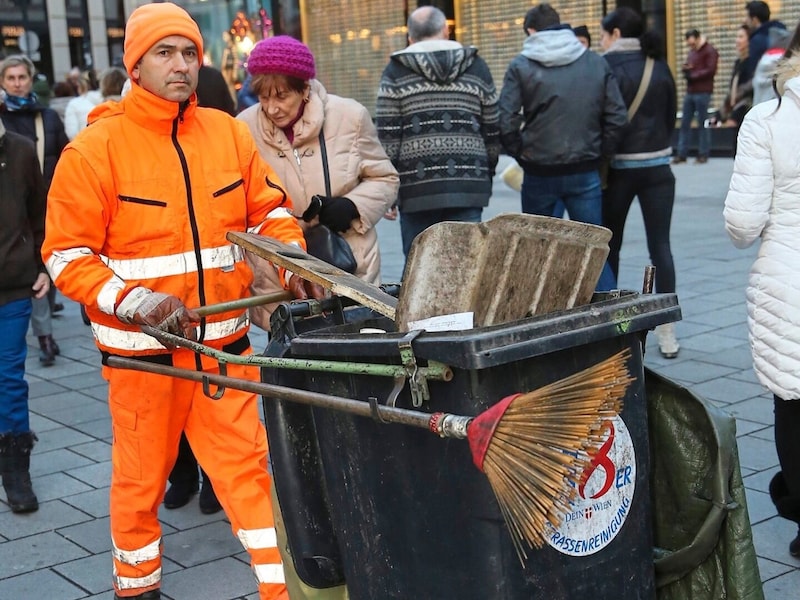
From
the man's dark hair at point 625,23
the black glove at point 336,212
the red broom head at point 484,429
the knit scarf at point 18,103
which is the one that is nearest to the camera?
the red broom head at point 484,429

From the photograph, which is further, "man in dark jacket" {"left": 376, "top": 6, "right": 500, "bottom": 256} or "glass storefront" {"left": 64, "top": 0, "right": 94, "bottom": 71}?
"glass storefront" {"left": 64, "top": 0, "right": 94, "bottom": 71}

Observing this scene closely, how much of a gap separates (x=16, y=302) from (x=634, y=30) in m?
4.06

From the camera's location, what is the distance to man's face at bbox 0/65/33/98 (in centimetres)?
742

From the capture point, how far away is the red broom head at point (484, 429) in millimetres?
2191

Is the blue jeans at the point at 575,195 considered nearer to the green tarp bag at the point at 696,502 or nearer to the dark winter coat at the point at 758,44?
the green tarp bag at the point at 696,502

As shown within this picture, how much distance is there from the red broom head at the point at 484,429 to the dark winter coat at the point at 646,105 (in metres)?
4.84

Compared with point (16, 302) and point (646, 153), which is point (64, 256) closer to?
point (16, 302)

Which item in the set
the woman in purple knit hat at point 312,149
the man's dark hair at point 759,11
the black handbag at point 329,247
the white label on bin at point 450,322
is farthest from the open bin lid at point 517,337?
the man's dark hair at point 759,11

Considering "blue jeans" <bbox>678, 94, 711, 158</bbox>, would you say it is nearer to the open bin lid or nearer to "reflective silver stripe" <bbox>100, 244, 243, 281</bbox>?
"reflective silver stripe" <bbox>100, 244, 243, 281</bbox>

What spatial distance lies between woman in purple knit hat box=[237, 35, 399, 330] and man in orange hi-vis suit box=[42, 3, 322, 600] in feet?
2.33

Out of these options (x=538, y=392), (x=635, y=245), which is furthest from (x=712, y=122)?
(x=538, y=392)

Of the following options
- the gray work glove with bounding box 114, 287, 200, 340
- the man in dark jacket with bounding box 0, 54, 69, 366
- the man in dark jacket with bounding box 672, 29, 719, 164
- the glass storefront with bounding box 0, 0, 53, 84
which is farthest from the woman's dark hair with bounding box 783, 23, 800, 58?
the glass storefront with bounding box 0, 0, 53, 84

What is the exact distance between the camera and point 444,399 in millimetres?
2471

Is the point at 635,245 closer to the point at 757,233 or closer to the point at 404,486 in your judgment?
the point at 757,233
